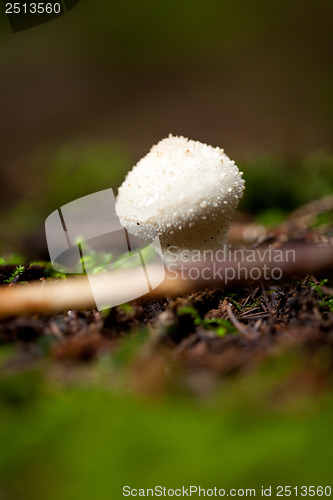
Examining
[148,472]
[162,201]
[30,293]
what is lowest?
[148,472]

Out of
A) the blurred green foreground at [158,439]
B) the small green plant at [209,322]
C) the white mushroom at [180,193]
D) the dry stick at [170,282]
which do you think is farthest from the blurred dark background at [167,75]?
the blurred green foreground at [158,439]

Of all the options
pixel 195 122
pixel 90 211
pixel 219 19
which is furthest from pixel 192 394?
pixel 219 19

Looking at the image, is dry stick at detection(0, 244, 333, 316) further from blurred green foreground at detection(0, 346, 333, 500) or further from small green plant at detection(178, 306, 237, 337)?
blurred green foreground at detection(0, 346, 333, 500)

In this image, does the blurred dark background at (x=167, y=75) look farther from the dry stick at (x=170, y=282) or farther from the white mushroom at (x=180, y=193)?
the dry stick at (x=170, y=282)

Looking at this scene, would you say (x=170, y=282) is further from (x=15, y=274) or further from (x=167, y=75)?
(x=167, y=75)

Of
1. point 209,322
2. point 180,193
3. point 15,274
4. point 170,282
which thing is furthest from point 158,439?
point 15,274

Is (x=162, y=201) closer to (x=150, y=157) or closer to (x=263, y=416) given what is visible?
(x=150, y=157)

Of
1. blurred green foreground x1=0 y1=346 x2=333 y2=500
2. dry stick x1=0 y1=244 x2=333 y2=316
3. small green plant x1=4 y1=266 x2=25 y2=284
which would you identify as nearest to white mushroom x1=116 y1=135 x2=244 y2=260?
dry stick x1=0 y1=244 x2=333 y2=316
